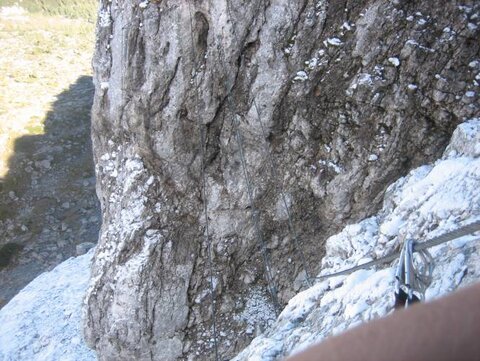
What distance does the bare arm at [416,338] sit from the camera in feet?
4.33

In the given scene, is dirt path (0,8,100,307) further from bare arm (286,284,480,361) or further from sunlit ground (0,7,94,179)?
bare arm (286,284,480,361)

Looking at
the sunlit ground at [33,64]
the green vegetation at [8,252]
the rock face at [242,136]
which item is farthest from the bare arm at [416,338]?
the sunlit ground at [33,64]

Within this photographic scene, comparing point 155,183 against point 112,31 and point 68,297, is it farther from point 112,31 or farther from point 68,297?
point 68,297

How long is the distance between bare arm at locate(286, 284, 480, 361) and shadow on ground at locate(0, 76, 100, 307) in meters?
29.7

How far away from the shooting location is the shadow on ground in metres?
29.7

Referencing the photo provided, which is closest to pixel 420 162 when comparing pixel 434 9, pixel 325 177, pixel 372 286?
pixel 325 177

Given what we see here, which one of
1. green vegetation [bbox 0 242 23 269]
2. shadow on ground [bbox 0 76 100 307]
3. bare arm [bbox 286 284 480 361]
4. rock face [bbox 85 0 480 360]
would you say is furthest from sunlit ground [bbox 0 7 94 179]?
bare arm [bbox 286 284 480 361]

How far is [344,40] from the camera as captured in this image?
1042 centimetres

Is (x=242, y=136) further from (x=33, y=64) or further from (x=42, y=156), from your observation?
(x=33, y=64)

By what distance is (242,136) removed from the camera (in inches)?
493

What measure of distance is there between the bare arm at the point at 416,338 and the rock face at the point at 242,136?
8634mm

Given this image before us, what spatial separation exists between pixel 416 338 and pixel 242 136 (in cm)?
1132

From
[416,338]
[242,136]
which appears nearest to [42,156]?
[242,136]

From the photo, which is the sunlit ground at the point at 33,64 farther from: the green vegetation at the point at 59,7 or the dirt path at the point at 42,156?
the green vegetation at the point at 59,7
